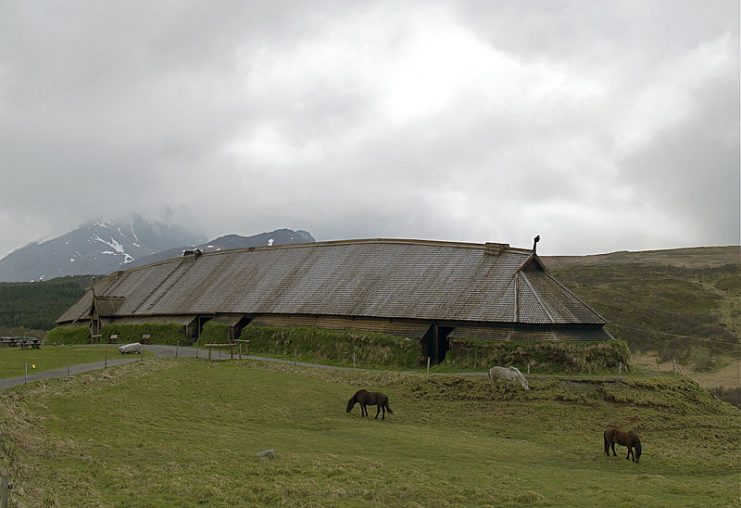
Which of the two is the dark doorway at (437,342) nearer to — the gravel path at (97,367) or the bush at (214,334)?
the gravel path at (97,367)

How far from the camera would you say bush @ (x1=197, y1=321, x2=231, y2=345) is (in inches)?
2432

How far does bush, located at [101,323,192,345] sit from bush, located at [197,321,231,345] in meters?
2.32

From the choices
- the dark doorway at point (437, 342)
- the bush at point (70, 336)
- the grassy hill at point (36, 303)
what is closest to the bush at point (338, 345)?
the dark doorway at point (437, 342)

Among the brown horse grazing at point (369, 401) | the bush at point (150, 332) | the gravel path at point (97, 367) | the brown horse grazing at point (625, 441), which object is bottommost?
the brown horse grazing at point (625, 441)

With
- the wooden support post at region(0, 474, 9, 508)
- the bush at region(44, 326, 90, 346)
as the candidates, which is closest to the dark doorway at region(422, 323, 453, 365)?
the wooden support post at region(0, 474, 9, 508)

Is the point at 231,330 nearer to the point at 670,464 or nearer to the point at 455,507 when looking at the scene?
the point at 670,464

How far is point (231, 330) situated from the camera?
61.4 m

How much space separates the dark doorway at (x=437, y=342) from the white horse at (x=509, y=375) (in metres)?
9.82

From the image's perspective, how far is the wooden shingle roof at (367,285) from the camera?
163 ft

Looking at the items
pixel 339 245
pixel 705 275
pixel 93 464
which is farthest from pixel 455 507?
pixel 705 275

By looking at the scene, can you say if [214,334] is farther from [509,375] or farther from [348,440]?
[348,440]

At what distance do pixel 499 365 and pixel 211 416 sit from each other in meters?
21.1

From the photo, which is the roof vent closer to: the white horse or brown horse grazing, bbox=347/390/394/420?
the white horse

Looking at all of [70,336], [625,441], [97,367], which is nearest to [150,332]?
[70,336]
